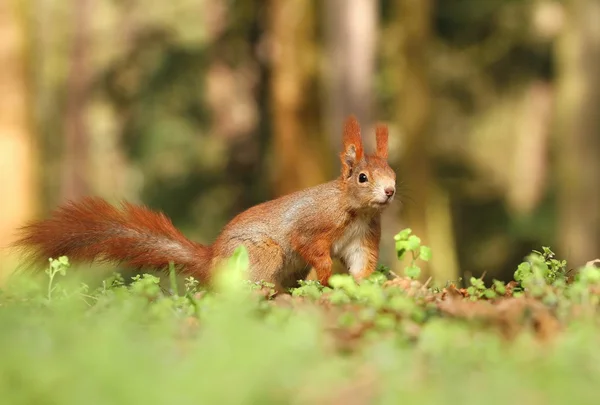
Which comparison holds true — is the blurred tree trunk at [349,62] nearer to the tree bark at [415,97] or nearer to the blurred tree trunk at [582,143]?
the tree bark at [415,97]

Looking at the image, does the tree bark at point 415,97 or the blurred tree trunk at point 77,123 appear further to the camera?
the blurred tree trunk at point 77,123

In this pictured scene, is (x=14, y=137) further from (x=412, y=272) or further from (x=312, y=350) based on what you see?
(x=312, y=350)

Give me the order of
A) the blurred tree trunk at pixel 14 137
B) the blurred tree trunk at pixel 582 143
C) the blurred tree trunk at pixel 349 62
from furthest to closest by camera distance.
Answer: the blurred tree trunk at pixel 349 62
the blurred tree trunk at pixel 582 143
the blurred tree trunk at pixel 14 137

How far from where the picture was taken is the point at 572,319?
361 centimetres

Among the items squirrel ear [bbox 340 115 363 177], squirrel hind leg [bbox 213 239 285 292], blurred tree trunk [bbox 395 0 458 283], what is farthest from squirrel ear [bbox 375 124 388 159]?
blurred tree trunk [bbox 395 0 458 283]

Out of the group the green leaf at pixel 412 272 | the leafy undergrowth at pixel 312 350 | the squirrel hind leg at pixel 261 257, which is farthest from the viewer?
the squirrel hind leg at pixel 261 257

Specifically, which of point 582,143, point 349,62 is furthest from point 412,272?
point 349,62

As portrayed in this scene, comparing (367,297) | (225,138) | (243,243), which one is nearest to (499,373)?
(367,297)

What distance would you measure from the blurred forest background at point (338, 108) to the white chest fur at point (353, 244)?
441cm

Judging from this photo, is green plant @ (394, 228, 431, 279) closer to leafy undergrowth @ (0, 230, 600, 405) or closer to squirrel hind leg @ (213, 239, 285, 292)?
leafy undergrowth @ (0, 230, 600, 405)

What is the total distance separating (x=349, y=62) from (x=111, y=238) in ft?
28.8

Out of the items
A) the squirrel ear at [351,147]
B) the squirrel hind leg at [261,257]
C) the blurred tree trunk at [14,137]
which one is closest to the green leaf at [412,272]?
the squirrel hind leg at [261,257]

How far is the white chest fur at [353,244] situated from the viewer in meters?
5.65

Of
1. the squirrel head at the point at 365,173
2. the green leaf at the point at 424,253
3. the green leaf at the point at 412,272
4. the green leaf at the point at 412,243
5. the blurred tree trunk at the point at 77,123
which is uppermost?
the squirrel head at the point at 365,173
